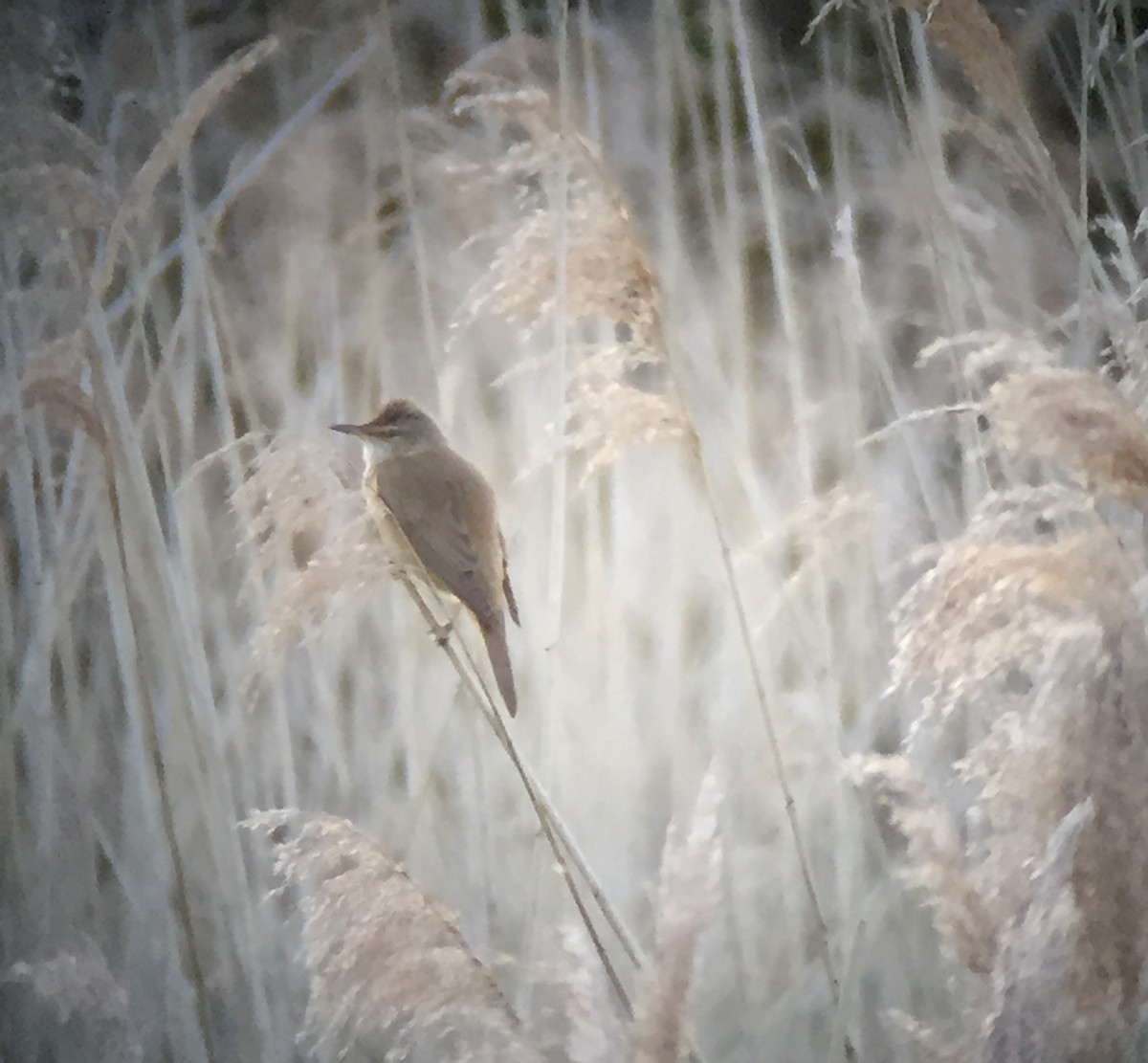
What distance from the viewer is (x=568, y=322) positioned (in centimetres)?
116

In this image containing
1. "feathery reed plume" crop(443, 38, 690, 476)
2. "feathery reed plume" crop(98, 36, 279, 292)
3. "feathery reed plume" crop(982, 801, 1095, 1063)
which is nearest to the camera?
"feathery reed plume" crop(982, 801, 1095, 1063)

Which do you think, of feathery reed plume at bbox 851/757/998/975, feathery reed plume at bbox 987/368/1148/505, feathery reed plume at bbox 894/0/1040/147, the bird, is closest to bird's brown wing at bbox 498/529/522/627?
the bird

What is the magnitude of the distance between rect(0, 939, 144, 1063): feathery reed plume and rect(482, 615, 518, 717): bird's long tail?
0.56 m

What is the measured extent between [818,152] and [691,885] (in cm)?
82

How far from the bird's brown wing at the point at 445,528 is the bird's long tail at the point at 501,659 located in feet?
0.03

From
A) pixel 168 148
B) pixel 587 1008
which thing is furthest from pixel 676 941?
pixel 168 148

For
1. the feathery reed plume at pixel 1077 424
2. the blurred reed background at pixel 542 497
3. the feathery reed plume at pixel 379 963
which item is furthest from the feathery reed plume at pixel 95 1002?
the feathery reed plume at pixel 1077 424

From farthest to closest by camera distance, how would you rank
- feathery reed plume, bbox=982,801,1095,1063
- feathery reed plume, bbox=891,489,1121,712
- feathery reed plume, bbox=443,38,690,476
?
1. feathery reed plume, bbox=443,38,690,476
2. feathery reed plume, bbox=891,489,1121,712
3. feathery reed plume, bbox=982,801,1095,1063

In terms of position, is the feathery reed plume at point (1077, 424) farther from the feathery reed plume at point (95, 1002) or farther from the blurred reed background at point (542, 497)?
the feathery reed plume at point (95, 1002)

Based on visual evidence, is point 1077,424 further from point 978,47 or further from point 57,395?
point 57,395

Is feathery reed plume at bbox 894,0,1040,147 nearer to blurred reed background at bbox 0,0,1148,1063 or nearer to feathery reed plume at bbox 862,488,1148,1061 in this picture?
blurred reed background at bbox 0,0,1148,1063

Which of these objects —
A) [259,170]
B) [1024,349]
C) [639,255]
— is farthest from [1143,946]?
[259,170]

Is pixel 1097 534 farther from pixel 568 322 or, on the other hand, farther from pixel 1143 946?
pixel 568 322

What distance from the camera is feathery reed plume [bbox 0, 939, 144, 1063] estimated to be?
3.77 feet
